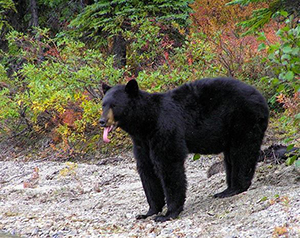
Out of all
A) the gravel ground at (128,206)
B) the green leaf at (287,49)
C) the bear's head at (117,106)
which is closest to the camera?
the green leaf at (287,49)

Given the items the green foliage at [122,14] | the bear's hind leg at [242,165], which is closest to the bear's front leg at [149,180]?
the bear's hind leg at [242,165]

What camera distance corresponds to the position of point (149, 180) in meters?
5.66

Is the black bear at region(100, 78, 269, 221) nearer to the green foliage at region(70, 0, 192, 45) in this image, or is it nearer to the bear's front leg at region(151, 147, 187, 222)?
the bear's front leg at region(151, 147, 187, 222)

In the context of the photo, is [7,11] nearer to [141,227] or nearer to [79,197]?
[79,197]

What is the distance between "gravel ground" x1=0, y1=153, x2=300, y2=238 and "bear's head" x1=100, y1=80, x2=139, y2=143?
120 centimetres

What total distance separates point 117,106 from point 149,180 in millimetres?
1005

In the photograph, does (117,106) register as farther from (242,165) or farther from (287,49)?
(287,49)

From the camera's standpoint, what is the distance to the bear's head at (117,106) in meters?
5.32

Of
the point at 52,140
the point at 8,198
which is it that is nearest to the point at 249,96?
the point at 8,198

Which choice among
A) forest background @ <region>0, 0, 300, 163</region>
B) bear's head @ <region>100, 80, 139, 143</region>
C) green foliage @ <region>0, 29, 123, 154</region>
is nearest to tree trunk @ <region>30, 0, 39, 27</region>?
forest background @ <region>0, 0, 300, 163</region>

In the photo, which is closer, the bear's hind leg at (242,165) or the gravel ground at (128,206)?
the gravel ground at (128,206)

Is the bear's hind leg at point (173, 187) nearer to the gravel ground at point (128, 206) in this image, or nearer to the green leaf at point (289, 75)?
the gravel ground at point (128, 206)

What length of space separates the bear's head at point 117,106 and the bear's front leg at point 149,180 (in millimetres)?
412

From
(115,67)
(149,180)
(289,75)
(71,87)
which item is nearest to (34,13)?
(115,67)
